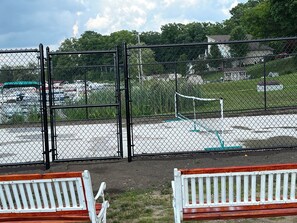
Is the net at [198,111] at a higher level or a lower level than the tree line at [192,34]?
lower

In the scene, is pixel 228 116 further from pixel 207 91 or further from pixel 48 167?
pixel 48 167

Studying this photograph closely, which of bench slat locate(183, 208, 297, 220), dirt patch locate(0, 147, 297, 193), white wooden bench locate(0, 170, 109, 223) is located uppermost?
white wooden bench locate(0, 170, 109, 223)

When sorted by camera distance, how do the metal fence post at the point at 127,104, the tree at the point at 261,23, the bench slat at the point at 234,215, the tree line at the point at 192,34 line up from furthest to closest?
the tree at the point at 261,23
the tree line at the point at 192,34
the metal fence post at the point at 127,104
the bench slat at the point at 234,215

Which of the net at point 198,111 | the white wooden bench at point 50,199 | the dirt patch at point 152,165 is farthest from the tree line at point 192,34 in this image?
the white wooden bench at point 50,199

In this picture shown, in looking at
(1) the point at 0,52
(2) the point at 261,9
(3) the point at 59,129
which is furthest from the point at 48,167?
(2) the point at 261,9

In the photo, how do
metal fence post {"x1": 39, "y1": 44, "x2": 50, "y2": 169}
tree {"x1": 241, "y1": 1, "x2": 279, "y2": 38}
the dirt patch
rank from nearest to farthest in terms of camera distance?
the dirt patch
metal fence post {"x1": 39, "y1": 44, "x2": 50, "y2": 169}
tree {"x1": 241, "y1": 1, "x2": 279, "y2": 38}

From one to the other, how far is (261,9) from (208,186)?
75861mm

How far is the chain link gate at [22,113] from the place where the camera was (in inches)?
352

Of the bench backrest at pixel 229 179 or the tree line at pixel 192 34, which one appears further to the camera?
the tree line at pixel 192 34

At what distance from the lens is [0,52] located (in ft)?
27.6

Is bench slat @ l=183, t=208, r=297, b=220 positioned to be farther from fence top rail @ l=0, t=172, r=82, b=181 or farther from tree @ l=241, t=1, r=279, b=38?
tree @ l=241, t=1, r=279, b=38

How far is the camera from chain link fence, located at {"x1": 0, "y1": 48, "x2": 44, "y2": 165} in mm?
11219

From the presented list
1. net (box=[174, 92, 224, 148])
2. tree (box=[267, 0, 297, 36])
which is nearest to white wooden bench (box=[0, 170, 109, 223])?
net (box=[174, 92, 224, 148])

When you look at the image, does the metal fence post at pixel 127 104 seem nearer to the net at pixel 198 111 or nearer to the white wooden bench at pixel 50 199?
the white wooden bench at pixel 50 199
